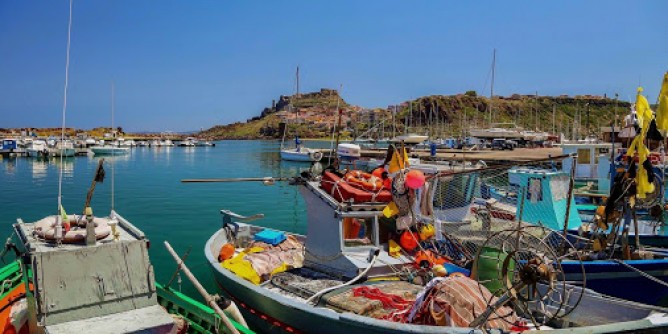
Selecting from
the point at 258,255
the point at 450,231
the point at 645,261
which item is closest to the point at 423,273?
the point at 450,231

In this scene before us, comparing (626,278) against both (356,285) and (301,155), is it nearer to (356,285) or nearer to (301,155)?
(356,285)

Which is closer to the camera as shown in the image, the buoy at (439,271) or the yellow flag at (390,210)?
the buoy at (439,271)

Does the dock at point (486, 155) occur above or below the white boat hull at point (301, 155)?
above

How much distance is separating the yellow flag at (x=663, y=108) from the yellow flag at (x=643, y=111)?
39.4 inches

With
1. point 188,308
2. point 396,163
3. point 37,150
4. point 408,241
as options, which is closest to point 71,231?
point 188,308

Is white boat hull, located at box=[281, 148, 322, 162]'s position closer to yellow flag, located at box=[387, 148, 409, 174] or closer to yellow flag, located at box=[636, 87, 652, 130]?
yellow flag, located at box=[387, 148, 409, 174]

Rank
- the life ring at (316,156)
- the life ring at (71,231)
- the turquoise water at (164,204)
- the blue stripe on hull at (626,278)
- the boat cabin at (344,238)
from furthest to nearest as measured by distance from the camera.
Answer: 1. the life ring at (316,156)
2. the turquoise water at (164,204)
3. the blue stripe on hull at (626,278)
4. the boat cabin at (344,238)
5. the life ring at (71,231)

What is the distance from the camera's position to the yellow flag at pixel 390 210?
11.4 meters

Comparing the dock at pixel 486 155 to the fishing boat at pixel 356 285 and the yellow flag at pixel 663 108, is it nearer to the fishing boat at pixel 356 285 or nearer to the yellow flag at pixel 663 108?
the fishing boat at pixel 356 285

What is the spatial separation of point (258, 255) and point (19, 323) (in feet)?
17.7

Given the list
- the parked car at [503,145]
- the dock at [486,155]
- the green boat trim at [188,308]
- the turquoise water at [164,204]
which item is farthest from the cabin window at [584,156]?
the parked car at [503,145]

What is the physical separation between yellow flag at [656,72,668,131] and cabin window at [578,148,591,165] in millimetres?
27706

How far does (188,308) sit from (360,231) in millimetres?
4141

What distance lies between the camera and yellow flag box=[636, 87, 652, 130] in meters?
10.7
